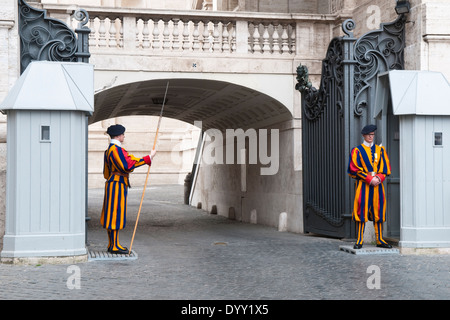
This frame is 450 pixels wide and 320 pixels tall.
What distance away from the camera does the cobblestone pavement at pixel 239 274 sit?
6.96m

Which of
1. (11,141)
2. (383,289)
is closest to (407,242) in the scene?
(383,289)

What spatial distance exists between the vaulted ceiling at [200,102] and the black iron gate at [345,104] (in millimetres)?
1864

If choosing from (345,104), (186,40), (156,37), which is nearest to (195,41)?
(186,40)

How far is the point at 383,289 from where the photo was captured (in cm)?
712

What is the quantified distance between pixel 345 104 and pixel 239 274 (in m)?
4.41

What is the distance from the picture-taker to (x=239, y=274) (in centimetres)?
827

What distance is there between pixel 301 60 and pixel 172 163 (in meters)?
21.2

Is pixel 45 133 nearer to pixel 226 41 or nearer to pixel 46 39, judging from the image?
pixel 46 39

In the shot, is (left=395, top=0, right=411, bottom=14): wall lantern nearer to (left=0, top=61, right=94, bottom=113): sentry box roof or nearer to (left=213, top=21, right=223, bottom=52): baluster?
(left=213, top=21, right=223, bottom=52): baluster

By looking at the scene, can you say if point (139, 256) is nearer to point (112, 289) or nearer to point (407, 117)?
point (112, 289)

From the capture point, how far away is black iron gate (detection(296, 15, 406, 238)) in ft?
38.1

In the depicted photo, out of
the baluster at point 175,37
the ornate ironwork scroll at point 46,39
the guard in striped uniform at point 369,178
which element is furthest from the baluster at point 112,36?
the guard in striped uniform at point 369,178

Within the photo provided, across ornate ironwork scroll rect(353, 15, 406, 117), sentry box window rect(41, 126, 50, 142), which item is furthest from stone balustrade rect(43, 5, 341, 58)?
sentry box window rect(41, 126, 50, 142)

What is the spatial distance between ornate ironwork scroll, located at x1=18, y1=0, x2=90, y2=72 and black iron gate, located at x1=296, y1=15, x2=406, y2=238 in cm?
413
